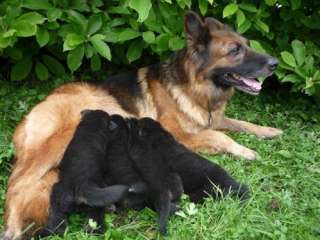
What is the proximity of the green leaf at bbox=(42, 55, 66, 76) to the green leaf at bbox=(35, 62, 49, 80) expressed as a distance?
0.11 metres

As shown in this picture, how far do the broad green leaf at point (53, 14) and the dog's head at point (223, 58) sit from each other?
3.99 ft

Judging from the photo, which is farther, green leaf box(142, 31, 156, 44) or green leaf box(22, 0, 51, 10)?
green leaf box(142, 31, 156, 44)

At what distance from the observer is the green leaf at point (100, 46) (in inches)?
182

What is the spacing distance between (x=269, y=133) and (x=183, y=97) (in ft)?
3.45

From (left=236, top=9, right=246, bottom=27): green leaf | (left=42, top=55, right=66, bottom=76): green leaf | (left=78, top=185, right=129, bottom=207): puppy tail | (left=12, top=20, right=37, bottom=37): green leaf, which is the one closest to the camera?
(left=78, top=185, right=129, bottom=207): puppy tail

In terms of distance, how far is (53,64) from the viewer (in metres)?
5.99

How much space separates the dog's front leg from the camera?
539cm

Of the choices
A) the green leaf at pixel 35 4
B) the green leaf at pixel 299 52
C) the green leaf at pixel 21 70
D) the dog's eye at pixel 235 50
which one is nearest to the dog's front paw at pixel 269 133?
the green leaf at pixel 299 52

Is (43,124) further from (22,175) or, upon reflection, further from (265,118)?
(265,118)

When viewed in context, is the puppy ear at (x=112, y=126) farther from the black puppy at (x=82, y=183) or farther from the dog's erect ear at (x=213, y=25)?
the dog's erect ear at (x=213, y=25)

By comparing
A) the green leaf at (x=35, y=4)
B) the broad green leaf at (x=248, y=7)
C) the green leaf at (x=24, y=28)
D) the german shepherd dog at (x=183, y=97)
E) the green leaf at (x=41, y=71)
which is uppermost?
the broad green leaf at (x=248, y=7)

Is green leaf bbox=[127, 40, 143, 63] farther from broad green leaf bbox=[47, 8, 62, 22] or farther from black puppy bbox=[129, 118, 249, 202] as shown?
black puppy bbox=[129, 118, 249, 202]

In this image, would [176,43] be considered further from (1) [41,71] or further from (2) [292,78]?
(1) [41,71]

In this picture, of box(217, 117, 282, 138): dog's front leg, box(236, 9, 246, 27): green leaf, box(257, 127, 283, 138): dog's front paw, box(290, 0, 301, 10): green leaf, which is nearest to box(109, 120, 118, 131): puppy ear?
box(217, 117, 282, 138): dog's front leg
